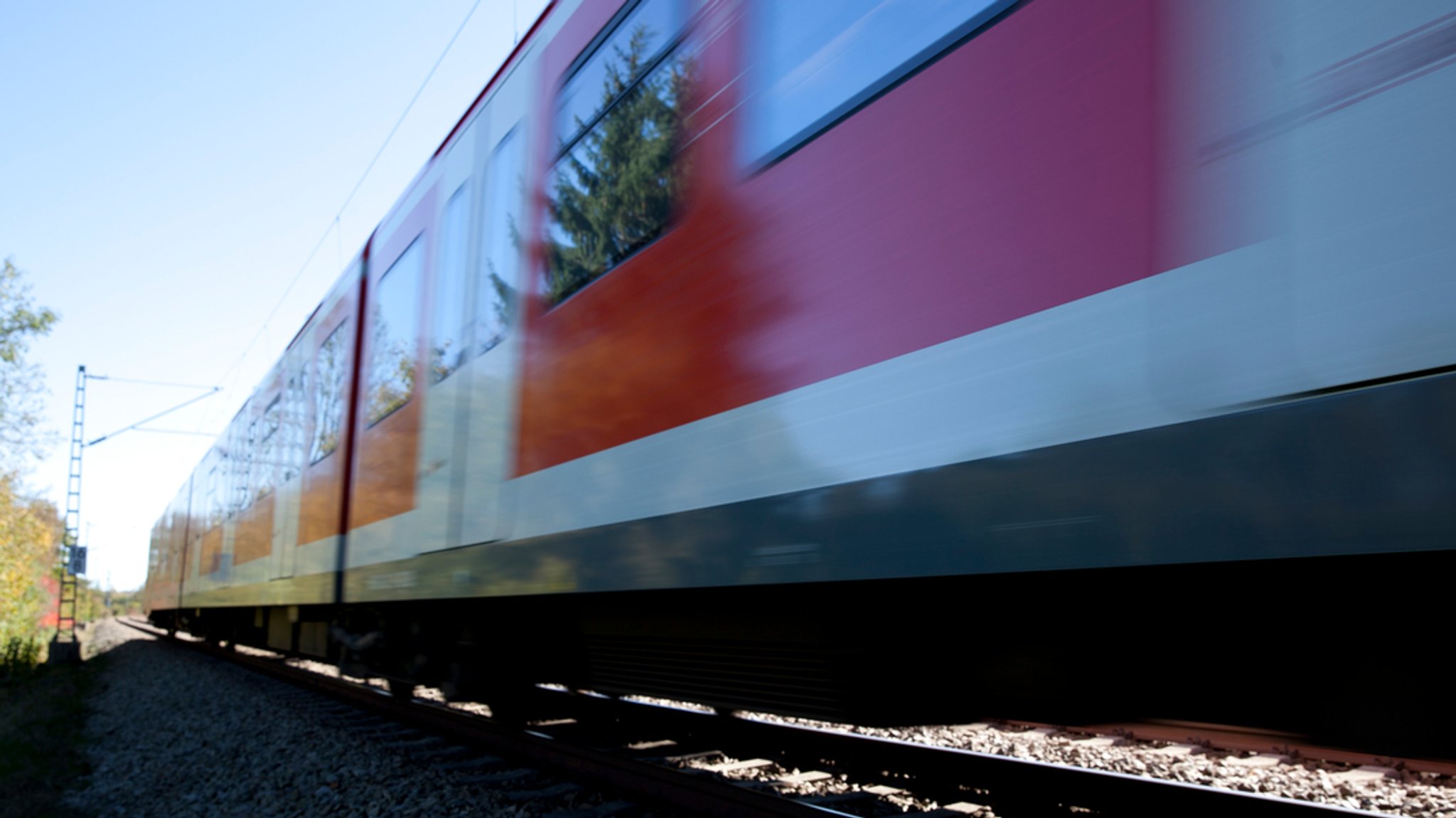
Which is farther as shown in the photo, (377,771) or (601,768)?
(377,771)

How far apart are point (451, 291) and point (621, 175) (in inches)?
80.2

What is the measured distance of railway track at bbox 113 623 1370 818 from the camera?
3.27m

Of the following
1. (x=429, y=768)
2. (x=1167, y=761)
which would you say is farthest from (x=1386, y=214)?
(x=429, y=768)

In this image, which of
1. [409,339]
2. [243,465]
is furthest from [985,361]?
[243,465]

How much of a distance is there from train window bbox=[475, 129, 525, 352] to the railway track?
6.77 ft

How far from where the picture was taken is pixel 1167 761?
4051 millimetres

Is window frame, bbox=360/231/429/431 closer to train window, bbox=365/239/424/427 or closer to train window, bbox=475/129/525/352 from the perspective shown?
train window, bbox=365/239/424/427

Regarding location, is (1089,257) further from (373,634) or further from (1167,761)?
(373,634)

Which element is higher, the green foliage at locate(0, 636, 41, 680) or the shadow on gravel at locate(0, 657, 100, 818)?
the shadow on gravel at locate(0, 657, 100, 818)

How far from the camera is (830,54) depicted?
2574 millimetres

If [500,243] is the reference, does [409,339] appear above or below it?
below

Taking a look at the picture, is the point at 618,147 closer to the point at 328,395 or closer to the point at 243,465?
the point at 328,395

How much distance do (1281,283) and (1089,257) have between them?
0.38 meters

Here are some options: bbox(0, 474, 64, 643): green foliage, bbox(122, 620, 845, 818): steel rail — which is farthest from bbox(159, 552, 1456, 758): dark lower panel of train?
bbox(0, 474, 64, 643): green foliage
